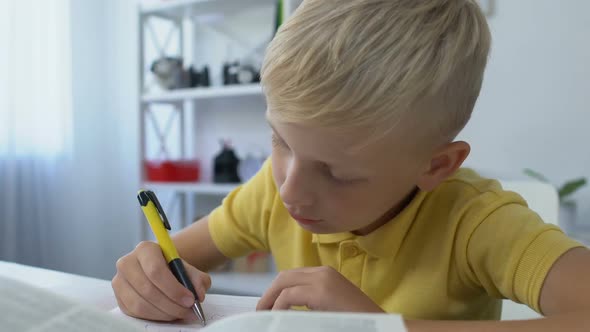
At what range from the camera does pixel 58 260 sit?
208cm

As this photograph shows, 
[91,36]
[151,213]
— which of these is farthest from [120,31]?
[151,213]

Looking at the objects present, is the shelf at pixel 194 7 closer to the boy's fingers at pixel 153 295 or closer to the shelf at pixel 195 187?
the shelf at pixel 195 187

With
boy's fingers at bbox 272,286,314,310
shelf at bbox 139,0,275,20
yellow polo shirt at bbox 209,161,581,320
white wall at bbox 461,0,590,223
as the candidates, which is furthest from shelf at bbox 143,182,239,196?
boy's fingers at bbox 272,286,314,310

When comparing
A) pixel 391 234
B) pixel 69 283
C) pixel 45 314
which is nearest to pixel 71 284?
pixel 69 283

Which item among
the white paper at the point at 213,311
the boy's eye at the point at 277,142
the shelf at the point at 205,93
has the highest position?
the shelf at the point at 205,93

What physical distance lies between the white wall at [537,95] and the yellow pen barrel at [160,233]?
1.22 m

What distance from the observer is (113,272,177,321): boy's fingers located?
51 centimetres

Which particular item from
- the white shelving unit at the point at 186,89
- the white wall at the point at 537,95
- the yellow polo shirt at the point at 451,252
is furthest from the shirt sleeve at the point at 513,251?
the white shelving unit at the point at 186,89

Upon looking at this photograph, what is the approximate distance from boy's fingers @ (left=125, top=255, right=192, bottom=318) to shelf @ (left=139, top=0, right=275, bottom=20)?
1.43 meters

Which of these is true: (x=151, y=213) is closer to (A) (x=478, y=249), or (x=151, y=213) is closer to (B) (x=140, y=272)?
(B) (x=140, y=272)

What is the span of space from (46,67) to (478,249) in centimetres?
186

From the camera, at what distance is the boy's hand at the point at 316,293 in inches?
17.9

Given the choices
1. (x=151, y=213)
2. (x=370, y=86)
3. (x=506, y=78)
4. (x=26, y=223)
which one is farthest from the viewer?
(x=26, y=223)

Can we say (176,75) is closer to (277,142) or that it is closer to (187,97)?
(187,97)
